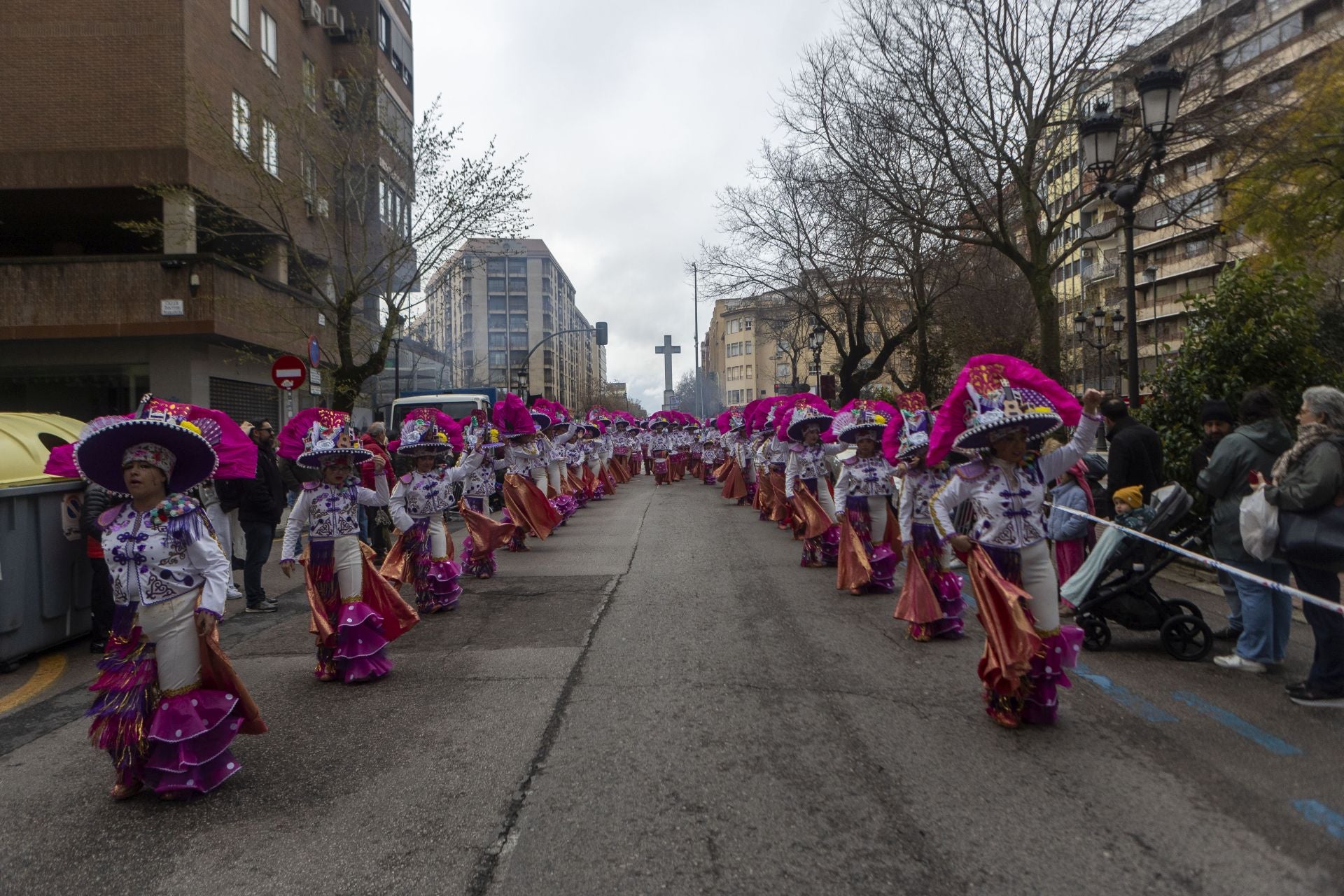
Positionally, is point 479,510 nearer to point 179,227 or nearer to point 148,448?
point 148,448

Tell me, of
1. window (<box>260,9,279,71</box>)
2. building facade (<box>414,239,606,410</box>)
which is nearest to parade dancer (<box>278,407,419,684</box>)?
window (<box>260,9,279,71</box>)

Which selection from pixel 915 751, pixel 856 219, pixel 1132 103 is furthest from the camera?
pixel 856 219

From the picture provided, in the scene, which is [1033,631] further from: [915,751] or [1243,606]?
[1243,606]

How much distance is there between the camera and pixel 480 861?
3.56 m

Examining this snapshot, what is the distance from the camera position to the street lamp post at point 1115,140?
403 inches

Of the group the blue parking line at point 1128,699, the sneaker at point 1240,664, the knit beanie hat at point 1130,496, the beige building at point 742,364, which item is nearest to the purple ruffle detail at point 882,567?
the knit beanie hat at point 1130,496

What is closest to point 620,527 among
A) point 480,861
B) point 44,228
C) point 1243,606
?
point 1243,606

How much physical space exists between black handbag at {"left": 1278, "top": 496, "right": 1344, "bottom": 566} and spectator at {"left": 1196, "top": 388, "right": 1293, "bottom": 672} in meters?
0.58

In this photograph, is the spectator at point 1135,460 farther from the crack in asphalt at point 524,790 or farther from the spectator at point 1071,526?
the crack in asphalt at point 524,790

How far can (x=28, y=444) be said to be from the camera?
25.9 ft

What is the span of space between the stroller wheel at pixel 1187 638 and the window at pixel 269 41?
26276 millimetres

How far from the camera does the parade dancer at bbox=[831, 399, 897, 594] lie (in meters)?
9.27

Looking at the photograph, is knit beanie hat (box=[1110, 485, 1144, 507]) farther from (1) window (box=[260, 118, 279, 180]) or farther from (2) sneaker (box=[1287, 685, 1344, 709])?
(1) window (box=[260, 118, 279, 180])

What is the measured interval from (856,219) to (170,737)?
63.4 feet
